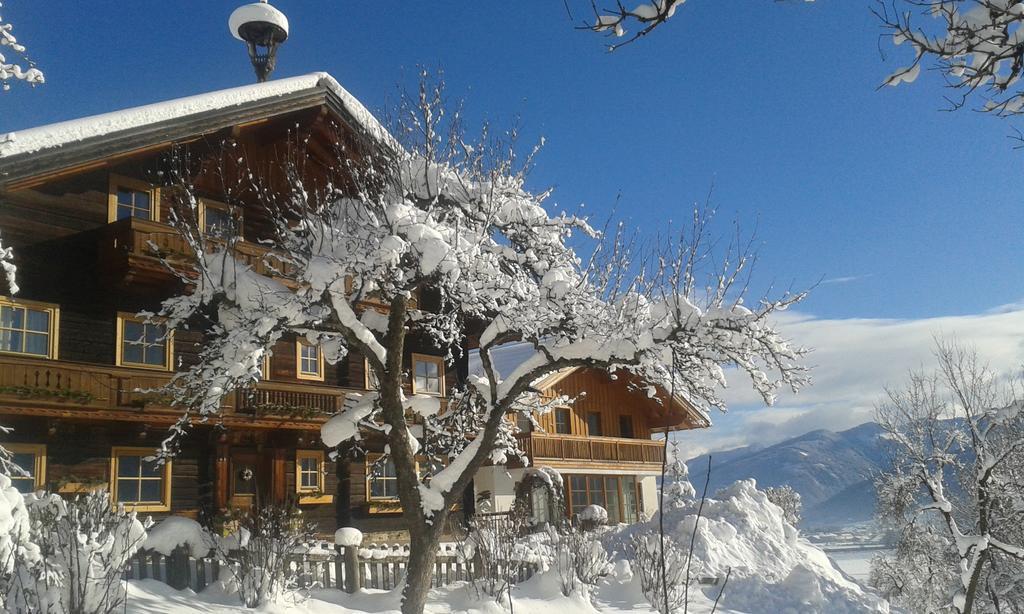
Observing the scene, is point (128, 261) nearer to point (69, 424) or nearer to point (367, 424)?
point (69, 424)

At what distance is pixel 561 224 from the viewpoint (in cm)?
1347

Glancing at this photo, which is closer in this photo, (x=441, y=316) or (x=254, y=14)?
(x=441, y=316)

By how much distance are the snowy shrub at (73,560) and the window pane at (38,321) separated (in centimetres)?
691

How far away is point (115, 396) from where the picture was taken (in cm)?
1552

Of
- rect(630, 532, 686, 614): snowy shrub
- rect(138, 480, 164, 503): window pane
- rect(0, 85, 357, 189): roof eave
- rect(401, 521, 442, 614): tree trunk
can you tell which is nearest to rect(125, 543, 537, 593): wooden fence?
rect(401, 521, 442, 614): tree trunk

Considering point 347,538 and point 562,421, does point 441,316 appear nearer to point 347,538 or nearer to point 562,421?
point 347,538

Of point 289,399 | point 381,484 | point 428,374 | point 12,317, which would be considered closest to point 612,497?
point 428,374

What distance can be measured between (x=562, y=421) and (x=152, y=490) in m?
15.6

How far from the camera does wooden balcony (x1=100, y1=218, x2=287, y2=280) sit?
52.0ft

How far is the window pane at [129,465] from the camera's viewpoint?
1670 centimetres

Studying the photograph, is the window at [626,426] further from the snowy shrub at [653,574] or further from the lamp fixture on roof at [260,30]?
the lamp fixture on roof at [260,30]

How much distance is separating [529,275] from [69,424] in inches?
373

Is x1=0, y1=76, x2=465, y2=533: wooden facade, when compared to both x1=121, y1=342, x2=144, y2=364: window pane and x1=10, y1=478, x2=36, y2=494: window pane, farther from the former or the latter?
x1=10, y1=478, x2=36, y2=494: window pane

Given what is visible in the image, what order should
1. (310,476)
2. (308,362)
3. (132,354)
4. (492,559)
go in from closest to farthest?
(492,559) → (132,354) → (310,476) → (308,362)
